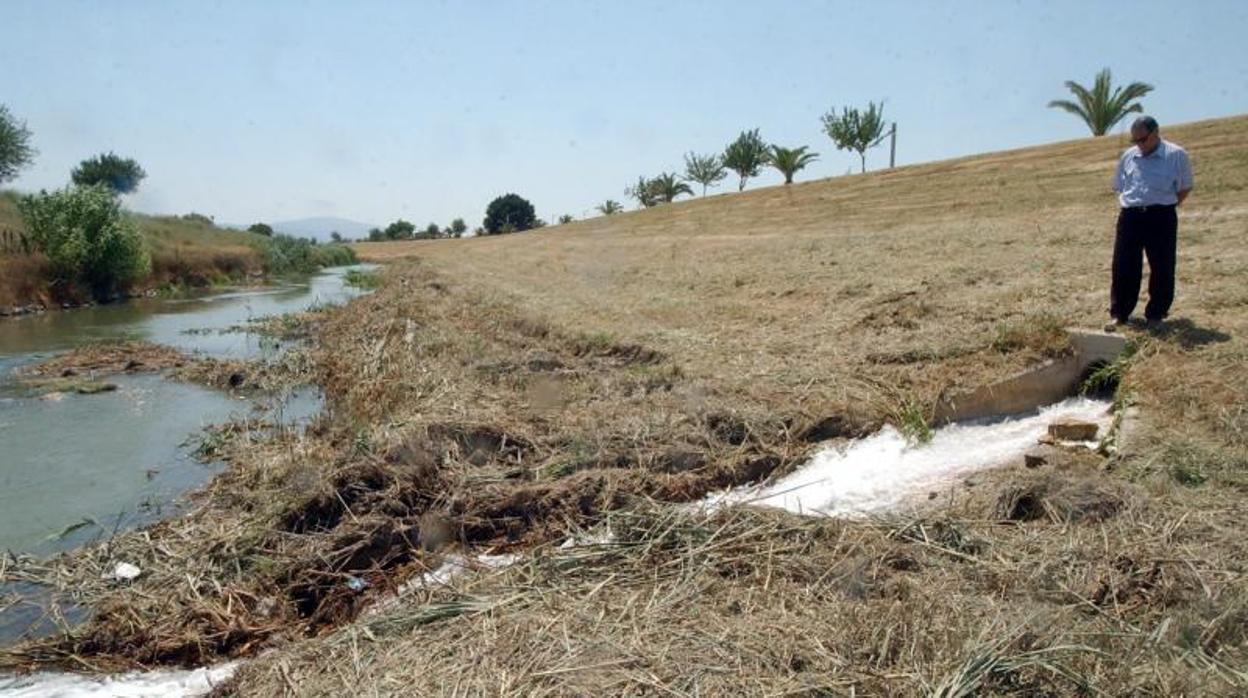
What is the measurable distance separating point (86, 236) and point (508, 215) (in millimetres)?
48051

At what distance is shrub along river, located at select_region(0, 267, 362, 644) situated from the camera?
Answer: 18.1 feet

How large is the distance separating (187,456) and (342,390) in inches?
79.5

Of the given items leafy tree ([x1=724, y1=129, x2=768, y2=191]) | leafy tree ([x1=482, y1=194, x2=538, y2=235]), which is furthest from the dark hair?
leafy tree ([x1=482, y1=194, x2=538, y2=235])

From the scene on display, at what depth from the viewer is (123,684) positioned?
344cm

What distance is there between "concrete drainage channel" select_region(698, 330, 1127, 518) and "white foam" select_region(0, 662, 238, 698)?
7.27ft

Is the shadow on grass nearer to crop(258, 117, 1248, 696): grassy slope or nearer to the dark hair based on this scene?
crop(258, 117, 1248, 696): grassy slope

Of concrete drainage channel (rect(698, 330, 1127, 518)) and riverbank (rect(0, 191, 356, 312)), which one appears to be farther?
riverbank (rect(0, 191, 356, 312))

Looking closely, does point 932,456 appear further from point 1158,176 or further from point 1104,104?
point 1104,104

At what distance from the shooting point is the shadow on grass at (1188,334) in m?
5.55

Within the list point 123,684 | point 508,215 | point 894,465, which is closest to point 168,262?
point 123,684

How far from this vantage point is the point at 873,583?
321 cm

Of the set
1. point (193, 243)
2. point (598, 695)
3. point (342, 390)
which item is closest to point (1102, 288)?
point (598, 695)

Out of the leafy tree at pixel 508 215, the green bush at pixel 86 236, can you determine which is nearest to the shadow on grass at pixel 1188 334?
the green bush at pixel 86 236

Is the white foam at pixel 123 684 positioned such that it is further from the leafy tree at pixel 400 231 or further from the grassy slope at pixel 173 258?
the leafy tree at pixel 400 231
